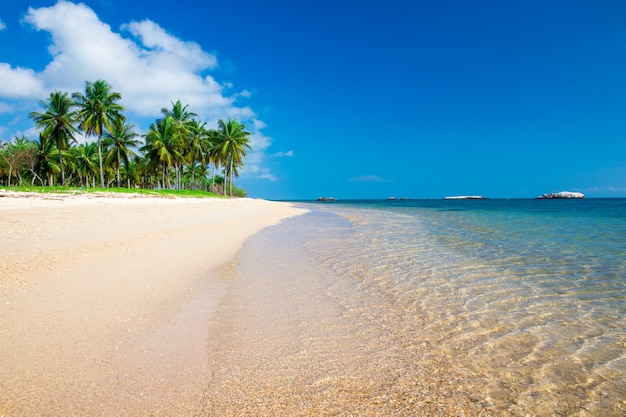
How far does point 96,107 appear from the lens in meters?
40.2

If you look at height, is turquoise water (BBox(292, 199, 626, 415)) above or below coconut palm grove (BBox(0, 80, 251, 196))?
below

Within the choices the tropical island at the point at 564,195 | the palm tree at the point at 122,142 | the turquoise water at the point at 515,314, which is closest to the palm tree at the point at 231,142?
the palm tree at the point at 122,142

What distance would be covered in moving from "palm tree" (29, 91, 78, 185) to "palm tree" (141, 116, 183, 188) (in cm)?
883

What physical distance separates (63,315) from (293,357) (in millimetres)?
2775

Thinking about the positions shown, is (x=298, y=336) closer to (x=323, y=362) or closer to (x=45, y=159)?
(x=323, y=362)

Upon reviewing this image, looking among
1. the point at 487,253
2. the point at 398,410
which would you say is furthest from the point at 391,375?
the point at 487,253

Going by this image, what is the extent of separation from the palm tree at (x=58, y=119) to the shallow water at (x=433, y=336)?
47.0 metres

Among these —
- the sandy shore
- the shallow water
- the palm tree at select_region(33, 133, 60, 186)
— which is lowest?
the shallow water

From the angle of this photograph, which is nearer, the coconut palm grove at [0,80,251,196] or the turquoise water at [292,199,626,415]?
the turquoise water at [292,199,626,415]

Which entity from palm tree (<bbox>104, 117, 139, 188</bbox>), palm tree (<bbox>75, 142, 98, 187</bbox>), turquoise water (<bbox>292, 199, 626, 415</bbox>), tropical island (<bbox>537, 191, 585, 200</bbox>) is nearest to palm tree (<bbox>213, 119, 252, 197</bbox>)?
palm tree (<bbox>104, 117, 139, 188</bbox>)

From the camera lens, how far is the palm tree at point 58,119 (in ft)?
132

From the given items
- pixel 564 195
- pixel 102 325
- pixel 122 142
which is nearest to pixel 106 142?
pixel 122 142

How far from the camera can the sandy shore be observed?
2395mm

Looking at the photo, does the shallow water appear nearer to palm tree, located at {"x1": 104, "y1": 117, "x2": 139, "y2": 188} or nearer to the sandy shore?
the sandy shore
